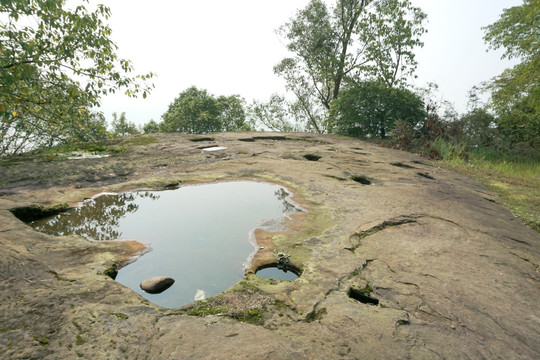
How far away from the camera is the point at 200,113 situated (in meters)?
20.9

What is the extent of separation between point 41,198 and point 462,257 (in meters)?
4.67

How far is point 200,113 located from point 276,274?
65.2 ft

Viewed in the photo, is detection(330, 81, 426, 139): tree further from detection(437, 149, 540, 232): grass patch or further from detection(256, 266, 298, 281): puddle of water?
detection(256, 266, 298, 281): puddle of water

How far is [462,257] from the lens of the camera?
271 cm

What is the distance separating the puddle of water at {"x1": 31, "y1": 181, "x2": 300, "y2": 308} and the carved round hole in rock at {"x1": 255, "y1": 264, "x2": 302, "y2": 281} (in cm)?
17

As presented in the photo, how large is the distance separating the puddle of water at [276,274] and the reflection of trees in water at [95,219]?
1545 millimetres

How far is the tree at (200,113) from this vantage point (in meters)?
20.8

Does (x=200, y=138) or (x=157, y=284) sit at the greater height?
(x=200, y=138)

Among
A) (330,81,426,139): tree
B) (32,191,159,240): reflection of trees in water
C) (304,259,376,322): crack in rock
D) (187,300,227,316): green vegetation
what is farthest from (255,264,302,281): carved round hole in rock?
(330,81,426,139): tree

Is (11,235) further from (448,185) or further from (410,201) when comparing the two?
(448,185)

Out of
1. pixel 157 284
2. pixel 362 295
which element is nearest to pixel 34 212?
pixel 157 284

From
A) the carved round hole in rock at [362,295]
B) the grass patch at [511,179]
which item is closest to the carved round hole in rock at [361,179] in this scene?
the grass patch at [511,179]

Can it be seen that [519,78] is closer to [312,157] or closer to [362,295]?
[312,157]

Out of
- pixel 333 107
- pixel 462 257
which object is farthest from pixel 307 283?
pixel 333 107
